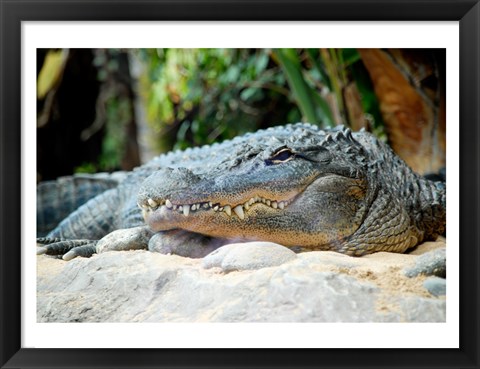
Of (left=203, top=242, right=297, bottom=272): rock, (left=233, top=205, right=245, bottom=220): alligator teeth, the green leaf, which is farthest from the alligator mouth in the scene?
the green leaf

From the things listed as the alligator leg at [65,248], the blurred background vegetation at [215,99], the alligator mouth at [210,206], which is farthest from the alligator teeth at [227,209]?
the blurred background vegetation at [215,99]

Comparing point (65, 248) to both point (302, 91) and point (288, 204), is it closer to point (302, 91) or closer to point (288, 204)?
point (288, 204)

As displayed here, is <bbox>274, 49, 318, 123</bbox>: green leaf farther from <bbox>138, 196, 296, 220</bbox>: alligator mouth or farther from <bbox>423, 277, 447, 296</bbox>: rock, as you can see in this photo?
<bbox>423, 277, 447, 296</bbox>: rock

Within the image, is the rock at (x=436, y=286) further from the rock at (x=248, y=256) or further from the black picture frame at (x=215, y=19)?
the rock at (x=248, y=256)

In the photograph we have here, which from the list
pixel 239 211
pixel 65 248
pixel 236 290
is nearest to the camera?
pixel 236 290

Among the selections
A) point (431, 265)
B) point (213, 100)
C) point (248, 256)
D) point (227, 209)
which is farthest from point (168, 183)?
point (213, 100)

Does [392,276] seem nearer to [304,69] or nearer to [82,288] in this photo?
[82,288]
